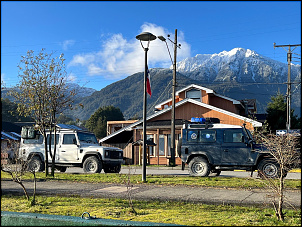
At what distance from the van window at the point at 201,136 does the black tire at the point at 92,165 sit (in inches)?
182

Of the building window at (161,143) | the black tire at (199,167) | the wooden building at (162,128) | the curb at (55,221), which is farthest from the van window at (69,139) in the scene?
the building window at (161,143)

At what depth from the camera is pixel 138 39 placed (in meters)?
14.0

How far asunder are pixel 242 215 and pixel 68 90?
1163 cm

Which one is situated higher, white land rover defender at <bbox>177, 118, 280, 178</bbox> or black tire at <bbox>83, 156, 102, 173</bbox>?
white land rover defender at <bbox>177, 118, 280, 178</bbox>

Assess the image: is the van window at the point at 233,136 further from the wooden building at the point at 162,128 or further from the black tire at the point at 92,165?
the wooden building at the point at 162,128

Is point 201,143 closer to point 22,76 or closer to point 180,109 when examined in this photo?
point 22,76

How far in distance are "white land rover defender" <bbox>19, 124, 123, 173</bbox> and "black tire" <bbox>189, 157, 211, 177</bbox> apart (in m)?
4.30

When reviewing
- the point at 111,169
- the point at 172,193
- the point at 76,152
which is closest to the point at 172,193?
the point at 172,193

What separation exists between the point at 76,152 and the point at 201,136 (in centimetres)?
646

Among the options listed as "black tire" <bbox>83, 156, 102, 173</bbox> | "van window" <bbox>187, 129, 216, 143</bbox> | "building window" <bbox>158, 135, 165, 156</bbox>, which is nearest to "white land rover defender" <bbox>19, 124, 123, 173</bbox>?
"black tire" <bbox>83, 156, 102, 173</bbox>

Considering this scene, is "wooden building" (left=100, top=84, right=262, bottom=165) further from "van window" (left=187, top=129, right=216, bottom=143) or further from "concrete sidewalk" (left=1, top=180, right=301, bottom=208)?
"concrete sidewalk" (left=1, top=180, right=301, bottom=208)

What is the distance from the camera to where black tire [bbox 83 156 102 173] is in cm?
1811

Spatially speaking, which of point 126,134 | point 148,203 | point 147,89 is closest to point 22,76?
point 147,89

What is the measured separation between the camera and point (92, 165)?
18.3 meters
